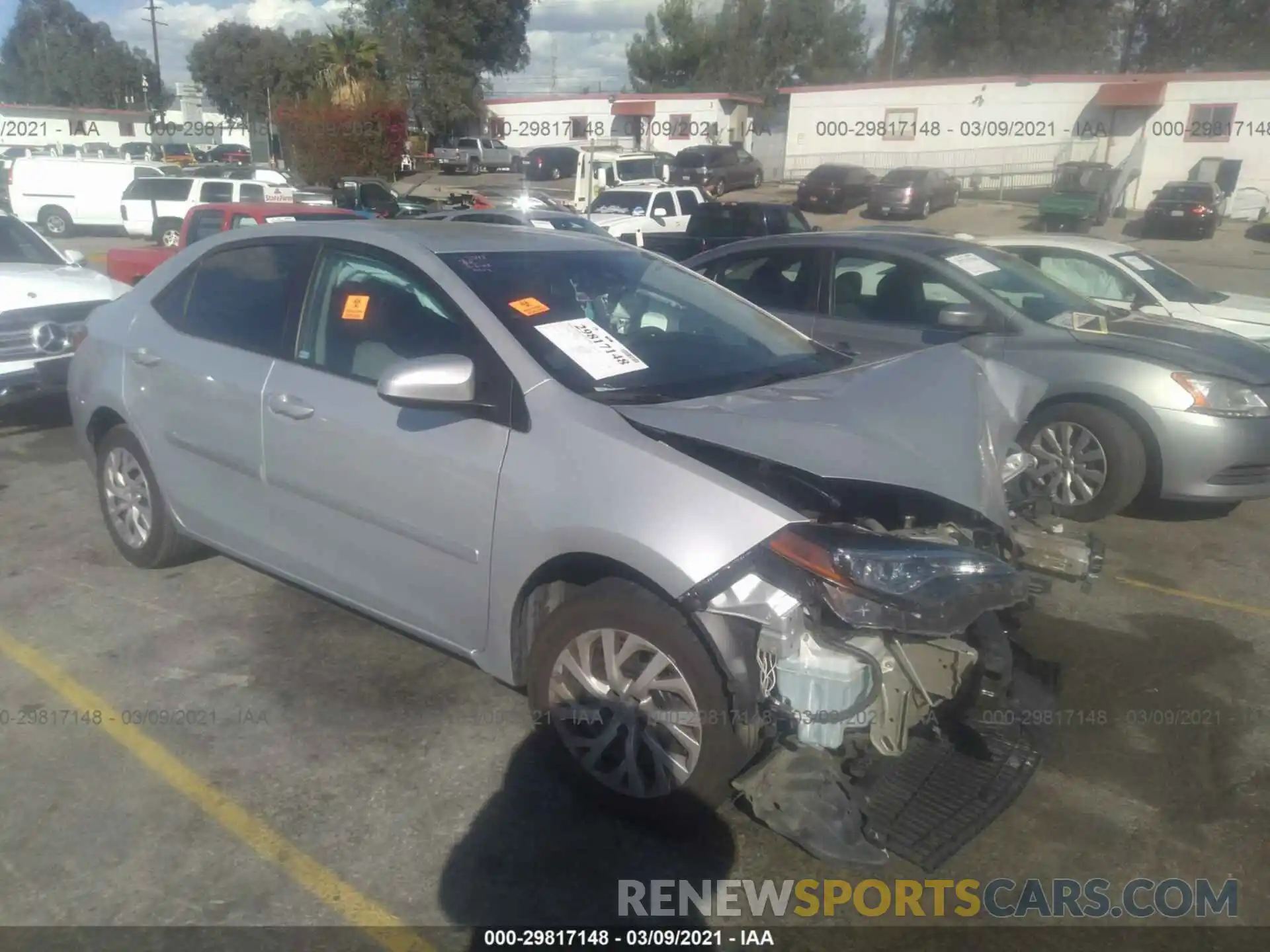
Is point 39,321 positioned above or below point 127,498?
above

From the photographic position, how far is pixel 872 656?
2.79m

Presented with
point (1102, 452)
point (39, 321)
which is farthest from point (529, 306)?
point (39, 321)

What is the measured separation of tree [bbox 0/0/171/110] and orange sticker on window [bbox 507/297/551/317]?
9577cm

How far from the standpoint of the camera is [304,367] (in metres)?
3.93

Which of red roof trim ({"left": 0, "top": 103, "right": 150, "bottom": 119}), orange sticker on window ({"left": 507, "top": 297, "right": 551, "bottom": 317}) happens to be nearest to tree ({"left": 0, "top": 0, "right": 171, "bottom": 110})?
red roof trim ({"left": 0, "top": 103, "right": 150, "bottom": 119})

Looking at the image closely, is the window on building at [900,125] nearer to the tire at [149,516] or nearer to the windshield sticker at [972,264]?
the windshield sticker at [972,264]

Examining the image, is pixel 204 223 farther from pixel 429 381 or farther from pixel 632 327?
pixel 429 381

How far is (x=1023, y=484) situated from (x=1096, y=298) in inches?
216

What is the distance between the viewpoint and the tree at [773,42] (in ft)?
224

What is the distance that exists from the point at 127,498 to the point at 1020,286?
17.6 ft

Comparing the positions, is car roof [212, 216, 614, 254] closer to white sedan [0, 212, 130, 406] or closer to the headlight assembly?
the headlight assembly

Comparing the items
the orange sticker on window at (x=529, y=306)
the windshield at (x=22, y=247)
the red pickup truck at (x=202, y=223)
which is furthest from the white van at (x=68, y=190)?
the orange sticker on window at (x=529, y=306)

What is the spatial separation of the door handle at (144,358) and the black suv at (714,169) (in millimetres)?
32481

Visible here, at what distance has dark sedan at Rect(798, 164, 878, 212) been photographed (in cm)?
3350
